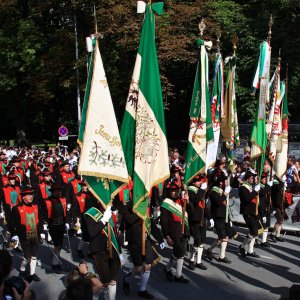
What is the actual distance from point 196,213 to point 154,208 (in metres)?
4.06

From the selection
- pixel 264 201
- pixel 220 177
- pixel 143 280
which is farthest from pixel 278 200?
pixel 143 280

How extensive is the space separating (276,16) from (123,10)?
8.34 m

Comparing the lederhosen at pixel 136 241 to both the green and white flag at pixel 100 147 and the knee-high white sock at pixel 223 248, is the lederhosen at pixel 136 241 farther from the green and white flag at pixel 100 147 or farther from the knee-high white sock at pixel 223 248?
the knee-high white sock at pixel 223 248

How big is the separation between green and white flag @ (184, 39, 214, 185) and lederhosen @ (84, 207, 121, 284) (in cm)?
266

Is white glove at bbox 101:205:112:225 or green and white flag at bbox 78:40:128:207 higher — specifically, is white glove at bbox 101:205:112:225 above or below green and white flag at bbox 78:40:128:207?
below

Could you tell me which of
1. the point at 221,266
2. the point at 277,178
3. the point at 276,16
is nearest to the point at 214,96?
the point at 277,178

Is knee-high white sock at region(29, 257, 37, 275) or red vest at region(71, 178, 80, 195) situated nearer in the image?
knee-high white sock at region(29, 257, 37, 275)

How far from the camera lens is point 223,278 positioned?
9.80 meters

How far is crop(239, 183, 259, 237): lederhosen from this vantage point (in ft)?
37.9

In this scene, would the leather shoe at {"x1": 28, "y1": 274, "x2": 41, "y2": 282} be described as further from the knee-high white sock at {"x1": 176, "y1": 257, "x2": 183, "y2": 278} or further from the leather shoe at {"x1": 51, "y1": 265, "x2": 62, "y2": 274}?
the knee-high white sock at {"x1": 176, "y1": 257, "x2": 183, "y2": 278}

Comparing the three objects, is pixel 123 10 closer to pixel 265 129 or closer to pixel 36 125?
pixel 265 129

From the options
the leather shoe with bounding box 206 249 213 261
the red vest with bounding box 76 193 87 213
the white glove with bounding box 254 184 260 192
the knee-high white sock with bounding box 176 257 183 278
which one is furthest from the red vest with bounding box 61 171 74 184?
the knee-high white sock with bounding box 176 257 183 278

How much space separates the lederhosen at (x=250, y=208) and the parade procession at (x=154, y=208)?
3 cm

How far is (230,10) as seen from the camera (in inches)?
1204
